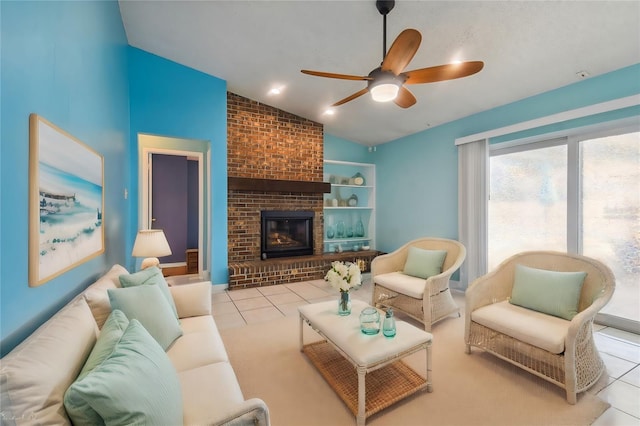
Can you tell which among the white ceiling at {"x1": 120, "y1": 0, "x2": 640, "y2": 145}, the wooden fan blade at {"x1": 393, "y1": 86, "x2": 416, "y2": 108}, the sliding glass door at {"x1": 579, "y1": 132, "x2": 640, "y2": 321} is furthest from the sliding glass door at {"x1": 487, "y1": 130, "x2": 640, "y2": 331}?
the wooden fan blade at {"x1": 393, "y1": 86, "x2": 416, "y2": 108}

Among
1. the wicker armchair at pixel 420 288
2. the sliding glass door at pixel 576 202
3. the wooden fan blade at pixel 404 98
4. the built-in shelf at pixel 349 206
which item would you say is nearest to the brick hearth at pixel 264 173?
the built-in shelf at pixel 349 206

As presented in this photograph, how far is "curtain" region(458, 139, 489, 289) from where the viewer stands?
3706mm

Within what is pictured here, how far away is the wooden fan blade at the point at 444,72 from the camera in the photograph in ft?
6.10

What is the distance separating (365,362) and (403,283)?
1.64 m

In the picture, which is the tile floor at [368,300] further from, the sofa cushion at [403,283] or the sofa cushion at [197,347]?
the sofa cushion at [197,347]

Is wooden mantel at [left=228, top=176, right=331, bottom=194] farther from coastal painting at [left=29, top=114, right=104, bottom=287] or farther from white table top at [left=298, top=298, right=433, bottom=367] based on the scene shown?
white table top at [left=298, top=298, right=433, bottom=367]

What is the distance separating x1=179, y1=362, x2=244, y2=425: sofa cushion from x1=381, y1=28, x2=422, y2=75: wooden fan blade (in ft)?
6.74

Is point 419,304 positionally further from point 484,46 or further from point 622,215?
point 484,46

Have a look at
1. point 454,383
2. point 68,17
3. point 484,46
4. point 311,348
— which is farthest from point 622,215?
point 68,17

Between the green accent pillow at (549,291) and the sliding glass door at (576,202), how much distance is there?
115 cm

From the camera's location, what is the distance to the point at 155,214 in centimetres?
565

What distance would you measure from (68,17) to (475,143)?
4191 mm

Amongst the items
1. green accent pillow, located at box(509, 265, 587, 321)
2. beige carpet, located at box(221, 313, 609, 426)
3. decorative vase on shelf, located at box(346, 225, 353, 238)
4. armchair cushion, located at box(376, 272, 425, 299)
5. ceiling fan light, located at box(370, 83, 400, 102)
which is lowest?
beige carpet, located at box(221, 313, 609, 426)

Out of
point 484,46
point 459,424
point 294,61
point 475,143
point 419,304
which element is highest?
point 294,61
